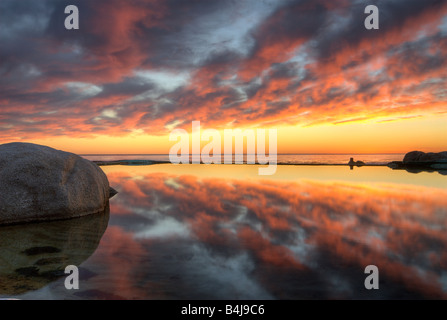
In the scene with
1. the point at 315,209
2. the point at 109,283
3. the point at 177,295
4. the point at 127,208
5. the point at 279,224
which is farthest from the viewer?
the point at 127,208

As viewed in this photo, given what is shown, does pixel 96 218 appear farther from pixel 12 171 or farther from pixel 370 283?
pixel 370 283

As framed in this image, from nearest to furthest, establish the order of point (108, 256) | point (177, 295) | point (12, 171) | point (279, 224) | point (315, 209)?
point (177, 295)
point (108, 256)
point (279, 224)
point (12, 171)
point (315, 209)

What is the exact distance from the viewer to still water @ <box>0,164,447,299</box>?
405 cm

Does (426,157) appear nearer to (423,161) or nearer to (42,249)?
(423,161)

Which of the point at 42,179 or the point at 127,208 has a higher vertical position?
the point at 42,179

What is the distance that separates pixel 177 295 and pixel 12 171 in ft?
25.2

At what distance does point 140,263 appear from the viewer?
4996 millimetres

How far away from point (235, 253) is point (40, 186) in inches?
273

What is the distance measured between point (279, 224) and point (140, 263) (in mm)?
4299

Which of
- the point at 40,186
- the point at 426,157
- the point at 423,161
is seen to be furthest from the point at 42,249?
the point at 426,157

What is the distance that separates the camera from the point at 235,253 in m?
5.53
